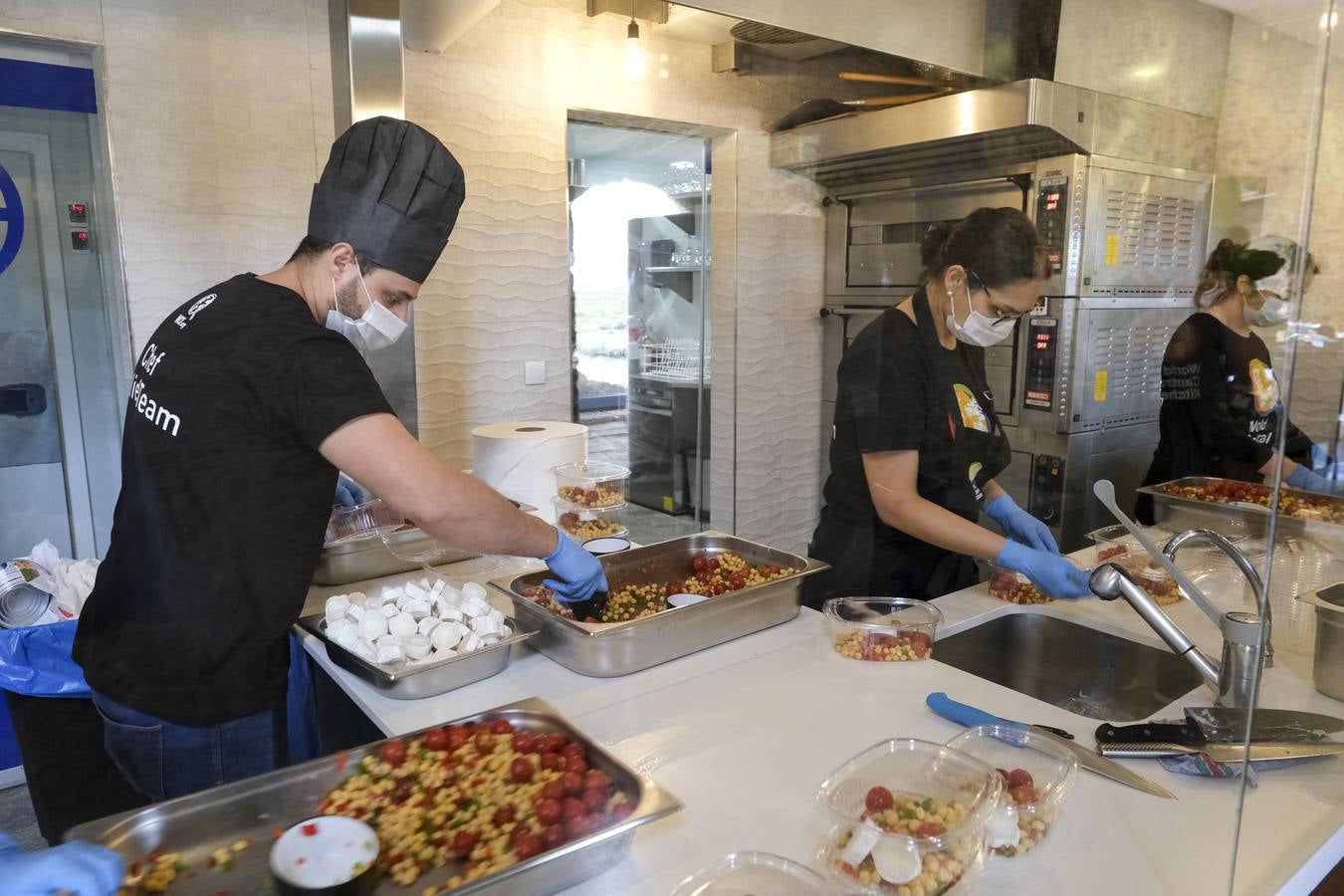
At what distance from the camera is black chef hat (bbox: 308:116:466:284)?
49.8 inches

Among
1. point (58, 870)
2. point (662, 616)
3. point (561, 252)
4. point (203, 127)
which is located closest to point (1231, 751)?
point (662, 616)

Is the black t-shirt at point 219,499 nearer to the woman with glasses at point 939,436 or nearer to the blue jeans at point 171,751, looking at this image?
the blue jeans at point 171,751

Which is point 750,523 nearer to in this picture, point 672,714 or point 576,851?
point 672,714

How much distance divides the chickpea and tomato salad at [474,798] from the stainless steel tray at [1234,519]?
2.83 ft

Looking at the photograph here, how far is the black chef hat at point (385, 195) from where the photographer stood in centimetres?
126

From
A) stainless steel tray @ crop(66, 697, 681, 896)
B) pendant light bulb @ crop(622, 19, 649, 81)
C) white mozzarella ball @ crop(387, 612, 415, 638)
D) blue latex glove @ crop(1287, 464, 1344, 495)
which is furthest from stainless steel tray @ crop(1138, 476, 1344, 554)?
pendant light bulb @ crop(622, 19, 649, 81)

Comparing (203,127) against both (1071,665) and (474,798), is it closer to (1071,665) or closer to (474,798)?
(474,798)

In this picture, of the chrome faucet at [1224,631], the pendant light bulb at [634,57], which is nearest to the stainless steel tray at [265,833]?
the chrome faucet at [1224,631]

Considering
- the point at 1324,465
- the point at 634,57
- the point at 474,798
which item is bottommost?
the point at 474,798

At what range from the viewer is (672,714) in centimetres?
121

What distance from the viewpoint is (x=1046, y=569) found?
1.59m

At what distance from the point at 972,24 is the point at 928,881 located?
200cm

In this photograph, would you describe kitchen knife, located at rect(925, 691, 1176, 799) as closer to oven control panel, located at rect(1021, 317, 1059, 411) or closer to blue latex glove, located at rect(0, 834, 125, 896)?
oven control panel, located at rect(1021, 317, 1059, 411)

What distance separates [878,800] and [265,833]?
658 mm
